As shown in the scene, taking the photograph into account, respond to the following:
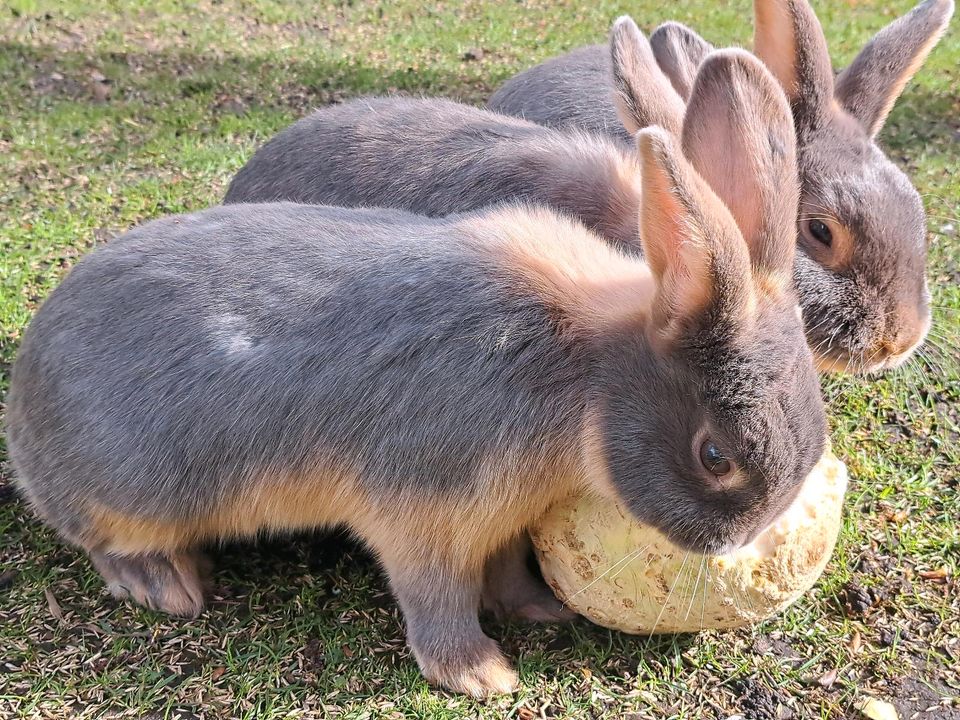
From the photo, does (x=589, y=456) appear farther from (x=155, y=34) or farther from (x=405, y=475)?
(x=155, y=34)

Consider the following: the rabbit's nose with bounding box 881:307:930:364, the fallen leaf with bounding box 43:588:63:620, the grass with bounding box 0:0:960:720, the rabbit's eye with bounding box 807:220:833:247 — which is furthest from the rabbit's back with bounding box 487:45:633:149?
the fallen leaf with bounding box 43:588:63:620

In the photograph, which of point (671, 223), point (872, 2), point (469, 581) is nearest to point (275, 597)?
point (469, 581)

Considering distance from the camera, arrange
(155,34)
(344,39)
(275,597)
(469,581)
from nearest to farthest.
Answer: (469,581)
(275,597)
(155,34)
(344,39)

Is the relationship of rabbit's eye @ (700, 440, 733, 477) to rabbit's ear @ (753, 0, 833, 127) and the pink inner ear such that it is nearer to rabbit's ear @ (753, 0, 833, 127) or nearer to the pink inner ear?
the pink inner ear

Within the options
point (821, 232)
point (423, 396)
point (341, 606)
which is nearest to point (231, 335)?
point (423, 396)

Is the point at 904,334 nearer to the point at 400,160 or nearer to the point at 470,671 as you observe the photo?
the point at 470,671

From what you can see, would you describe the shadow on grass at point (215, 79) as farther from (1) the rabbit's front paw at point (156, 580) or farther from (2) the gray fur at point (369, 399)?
(1) the rabbit's front paw at point (156, 580)
